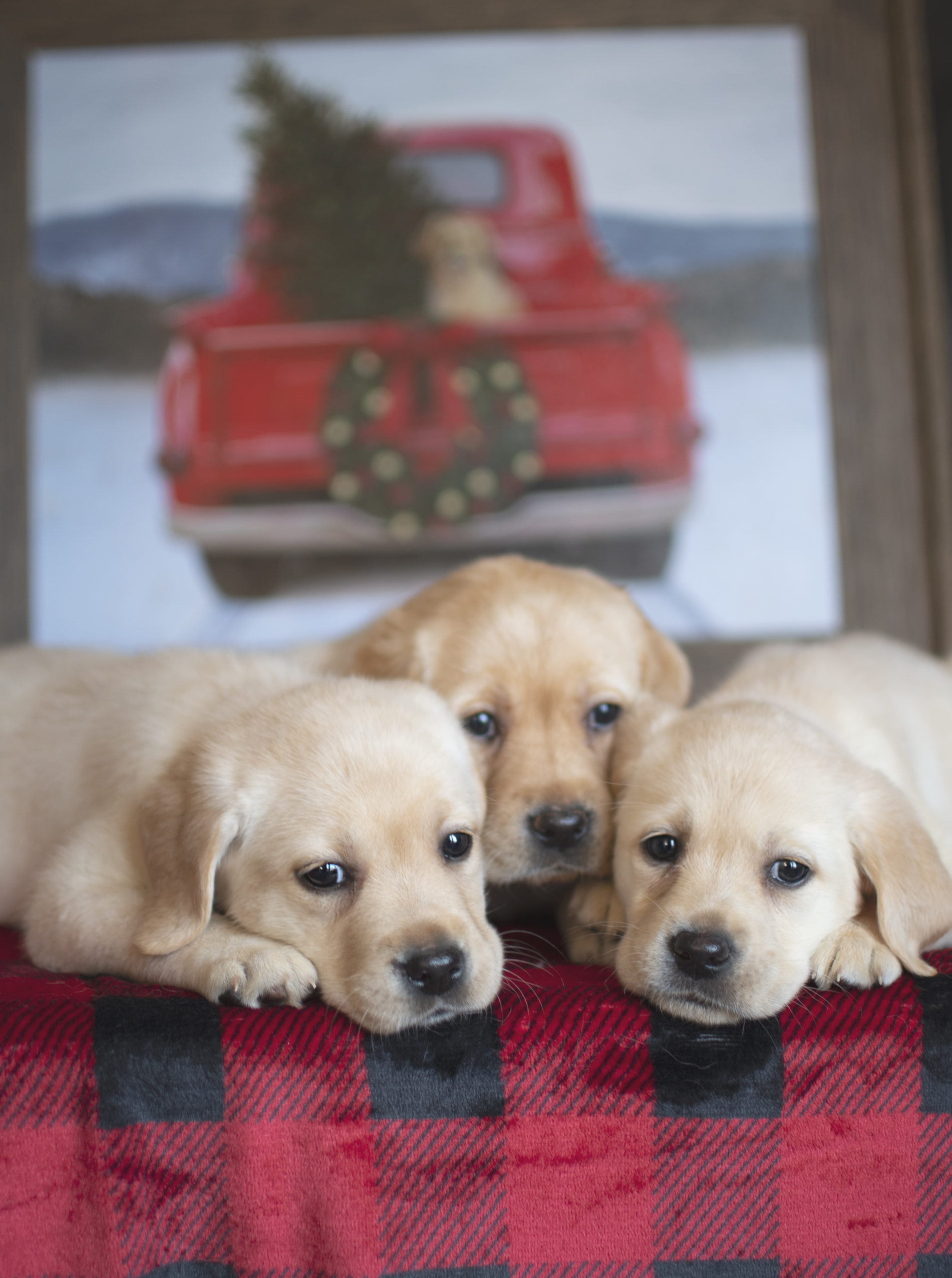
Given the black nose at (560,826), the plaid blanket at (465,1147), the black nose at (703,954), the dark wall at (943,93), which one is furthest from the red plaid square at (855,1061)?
the dark wall at (943,93)

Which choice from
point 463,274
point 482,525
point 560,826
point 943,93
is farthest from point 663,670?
point 943,93

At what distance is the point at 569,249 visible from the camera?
494 centimetres

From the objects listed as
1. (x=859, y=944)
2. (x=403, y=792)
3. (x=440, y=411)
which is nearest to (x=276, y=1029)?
(x=403, y=792)

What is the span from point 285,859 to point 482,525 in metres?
3.13

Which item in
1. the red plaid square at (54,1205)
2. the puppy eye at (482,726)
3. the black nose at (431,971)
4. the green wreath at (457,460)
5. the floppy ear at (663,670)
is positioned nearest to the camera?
the red plaid square at (54,1205)

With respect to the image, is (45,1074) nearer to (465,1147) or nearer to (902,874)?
(465,1147)

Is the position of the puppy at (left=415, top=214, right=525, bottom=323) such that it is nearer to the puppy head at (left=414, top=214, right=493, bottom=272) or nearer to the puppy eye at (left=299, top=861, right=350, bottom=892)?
the puppy head at (left=414, top=214, right=493, bottom=272)

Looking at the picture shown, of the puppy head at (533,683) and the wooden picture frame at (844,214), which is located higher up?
the wooden picture frame at (844,214)

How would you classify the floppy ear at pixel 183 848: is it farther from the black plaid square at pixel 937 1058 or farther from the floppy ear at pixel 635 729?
the black plaid square at pixel 937 1058

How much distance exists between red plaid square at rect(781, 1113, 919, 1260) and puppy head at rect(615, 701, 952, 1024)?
8.0 inches

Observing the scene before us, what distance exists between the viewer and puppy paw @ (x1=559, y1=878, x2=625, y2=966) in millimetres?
2135

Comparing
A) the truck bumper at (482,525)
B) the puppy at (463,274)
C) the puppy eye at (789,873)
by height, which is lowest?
the puppy eye at (789,873)

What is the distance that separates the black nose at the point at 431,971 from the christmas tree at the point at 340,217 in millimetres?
3743

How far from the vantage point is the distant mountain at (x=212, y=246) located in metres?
4.96
